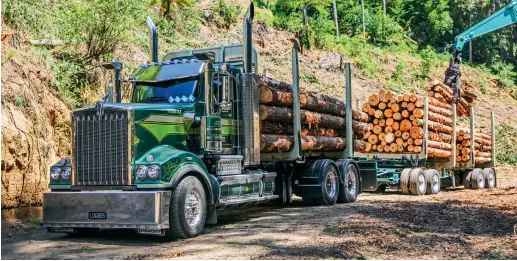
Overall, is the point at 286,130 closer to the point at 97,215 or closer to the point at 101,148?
the point at 101,148

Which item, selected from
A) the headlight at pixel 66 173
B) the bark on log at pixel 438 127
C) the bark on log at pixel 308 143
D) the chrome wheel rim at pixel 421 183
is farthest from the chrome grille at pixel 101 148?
the bark on log at pixel 438 127

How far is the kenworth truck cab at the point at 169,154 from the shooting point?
9383 mm

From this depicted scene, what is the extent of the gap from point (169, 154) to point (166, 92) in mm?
1859

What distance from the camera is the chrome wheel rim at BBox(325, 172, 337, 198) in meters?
14.9

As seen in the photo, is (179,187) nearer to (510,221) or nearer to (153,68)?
(153,68)

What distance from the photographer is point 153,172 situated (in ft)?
30.8

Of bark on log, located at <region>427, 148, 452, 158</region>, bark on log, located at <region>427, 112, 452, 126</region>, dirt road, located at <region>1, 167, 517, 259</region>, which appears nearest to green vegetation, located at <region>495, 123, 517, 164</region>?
bark on log, located at <region>427, 112, 452, 126</region>

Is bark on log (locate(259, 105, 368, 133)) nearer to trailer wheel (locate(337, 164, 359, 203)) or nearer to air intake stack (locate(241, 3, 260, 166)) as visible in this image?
air intake stack (locate(241, 3, 260, 166))

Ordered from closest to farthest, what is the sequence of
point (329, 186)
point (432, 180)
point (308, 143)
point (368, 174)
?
point (308, 143) → point (329, 186) → point (368, 174) → point (432, 180)

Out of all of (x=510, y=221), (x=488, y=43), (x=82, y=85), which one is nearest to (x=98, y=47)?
(x=82, y=85)

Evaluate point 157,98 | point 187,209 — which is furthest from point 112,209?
point 157,98

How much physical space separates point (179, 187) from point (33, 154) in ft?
17.4

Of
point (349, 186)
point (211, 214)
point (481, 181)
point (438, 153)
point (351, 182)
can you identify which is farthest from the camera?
point (481, 181)

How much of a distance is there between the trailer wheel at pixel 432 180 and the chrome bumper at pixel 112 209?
37.2 ft
